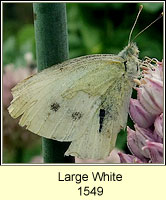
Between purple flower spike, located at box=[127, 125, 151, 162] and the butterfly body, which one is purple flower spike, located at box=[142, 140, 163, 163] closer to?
purple flower spike, located at box=[127, 125, 151, 162]

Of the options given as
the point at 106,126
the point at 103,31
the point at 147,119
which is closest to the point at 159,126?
the point at 147,119

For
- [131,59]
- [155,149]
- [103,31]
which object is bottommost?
[155,149]

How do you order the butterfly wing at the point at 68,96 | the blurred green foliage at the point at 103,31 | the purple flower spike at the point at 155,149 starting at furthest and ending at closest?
the blurred green foliage at the point at 103,31, the butterfly wing at the point at 68,96, the purple flower spike at the point at 155,149

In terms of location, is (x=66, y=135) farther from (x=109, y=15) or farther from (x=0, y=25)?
(x=109, y=15)

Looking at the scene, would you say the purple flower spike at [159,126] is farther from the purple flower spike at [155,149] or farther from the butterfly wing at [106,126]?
the butterfly wing at [106,126]

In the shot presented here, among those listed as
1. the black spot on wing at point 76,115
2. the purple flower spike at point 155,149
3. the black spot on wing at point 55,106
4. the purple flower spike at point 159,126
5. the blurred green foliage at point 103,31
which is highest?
the blurred green foliage at point 103,31

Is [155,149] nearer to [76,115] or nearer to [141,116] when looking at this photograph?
[141,116]

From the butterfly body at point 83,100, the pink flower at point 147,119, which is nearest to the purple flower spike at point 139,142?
the pink flower at point 147,119
